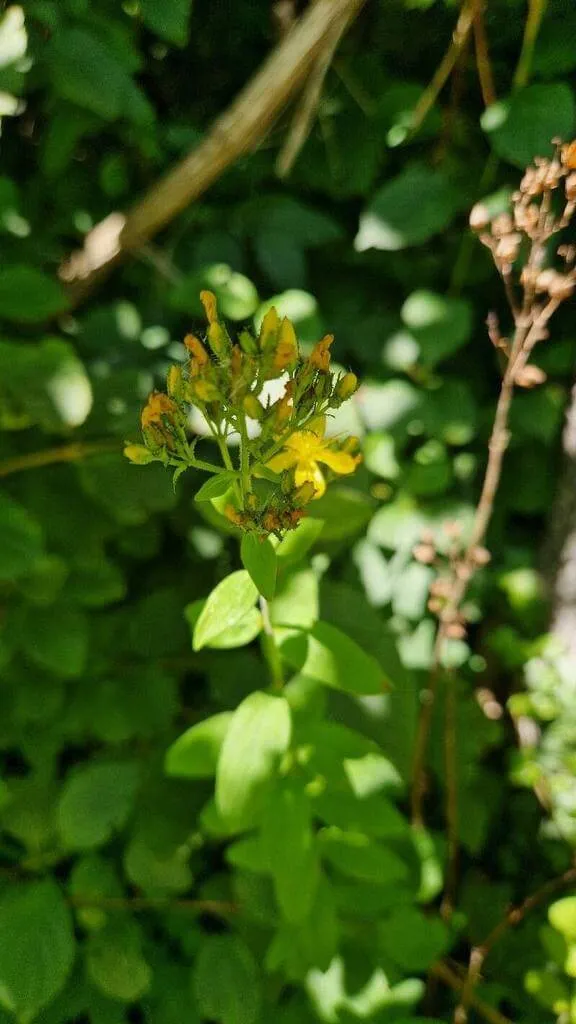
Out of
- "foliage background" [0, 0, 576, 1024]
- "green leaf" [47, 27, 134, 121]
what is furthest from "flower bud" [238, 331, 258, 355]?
"green leaf" [47, 27, 134, 121]

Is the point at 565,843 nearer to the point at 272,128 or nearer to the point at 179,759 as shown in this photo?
the point at 179,759

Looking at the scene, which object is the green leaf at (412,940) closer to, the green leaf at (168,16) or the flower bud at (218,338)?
the flower bud at (218,338)

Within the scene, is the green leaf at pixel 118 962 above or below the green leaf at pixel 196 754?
below

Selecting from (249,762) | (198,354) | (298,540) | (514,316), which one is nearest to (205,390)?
(198,354)

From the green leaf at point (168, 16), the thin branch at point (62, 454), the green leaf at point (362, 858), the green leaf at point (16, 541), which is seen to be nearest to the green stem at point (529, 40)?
the green leaf at point (168, 16)

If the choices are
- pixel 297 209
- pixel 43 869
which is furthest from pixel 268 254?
pixel 43 869

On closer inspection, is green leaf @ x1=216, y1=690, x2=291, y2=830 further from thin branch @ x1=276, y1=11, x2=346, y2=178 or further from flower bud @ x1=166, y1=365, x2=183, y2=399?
thin branch @ x1=276, y1=11, x2=346, y2=178
